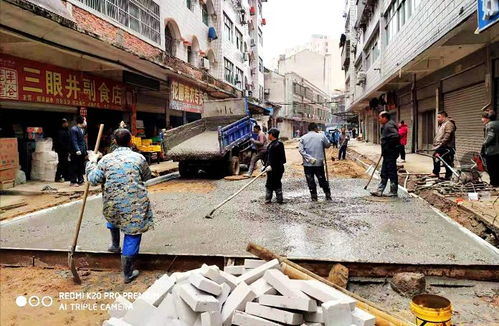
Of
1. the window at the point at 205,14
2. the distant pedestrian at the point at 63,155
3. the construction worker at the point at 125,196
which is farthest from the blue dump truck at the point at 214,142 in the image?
the window at the point at 205,14

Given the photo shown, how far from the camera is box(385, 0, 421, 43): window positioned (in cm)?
1336

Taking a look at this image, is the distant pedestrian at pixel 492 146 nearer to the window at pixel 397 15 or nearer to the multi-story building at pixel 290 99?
the window at pixel 397 15

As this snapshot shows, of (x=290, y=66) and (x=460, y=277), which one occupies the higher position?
(x=290, y=66)

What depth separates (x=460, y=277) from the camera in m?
3.80

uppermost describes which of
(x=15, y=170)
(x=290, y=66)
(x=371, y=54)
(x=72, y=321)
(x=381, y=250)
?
(x=290, y=66)

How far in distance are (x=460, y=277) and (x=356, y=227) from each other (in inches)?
66.0

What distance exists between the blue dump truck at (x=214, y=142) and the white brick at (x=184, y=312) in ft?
24.4

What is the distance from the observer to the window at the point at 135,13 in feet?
40.1

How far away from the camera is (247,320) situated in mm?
2643

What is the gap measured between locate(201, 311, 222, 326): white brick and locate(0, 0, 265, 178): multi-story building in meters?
5.98

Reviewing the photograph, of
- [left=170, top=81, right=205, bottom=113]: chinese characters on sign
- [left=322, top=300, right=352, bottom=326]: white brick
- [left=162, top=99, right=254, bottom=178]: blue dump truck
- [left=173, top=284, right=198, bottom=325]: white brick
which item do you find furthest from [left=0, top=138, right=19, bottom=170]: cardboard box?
[left=322, top=300, right=352, bottom=326]: white brick

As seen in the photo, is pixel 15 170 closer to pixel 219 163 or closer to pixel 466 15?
pixel 219 163

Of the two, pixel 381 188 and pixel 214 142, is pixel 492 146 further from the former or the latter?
Answer: pixel 214 142

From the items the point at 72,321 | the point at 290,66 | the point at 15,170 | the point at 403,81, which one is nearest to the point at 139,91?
the point at 15,170
